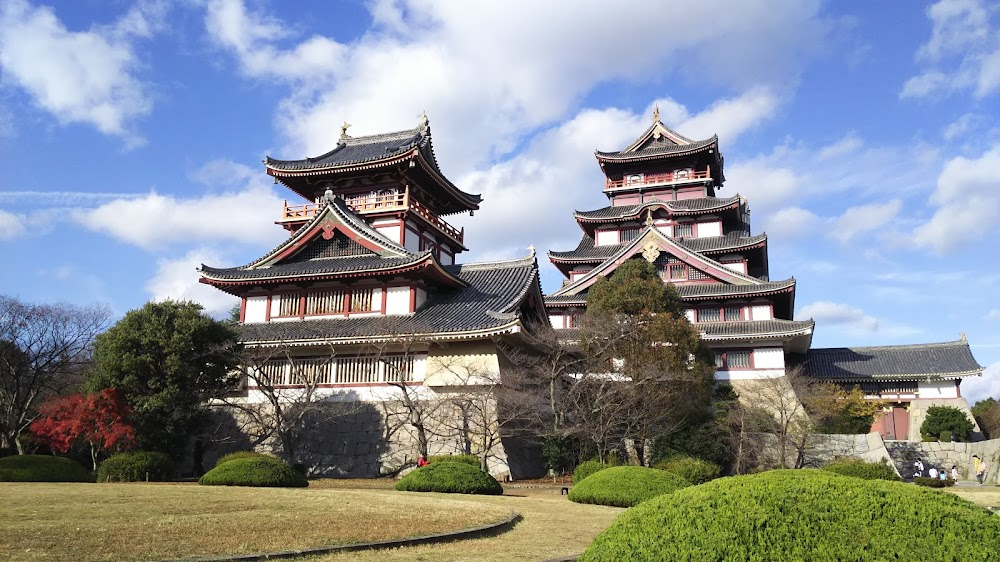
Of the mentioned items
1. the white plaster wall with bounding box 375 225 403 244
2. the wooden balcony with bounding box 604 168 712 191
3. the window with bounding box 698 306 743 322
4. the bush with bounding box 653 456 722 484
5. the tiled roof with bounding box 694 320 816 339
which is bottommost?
the bush with bounding box 653 456 722 484

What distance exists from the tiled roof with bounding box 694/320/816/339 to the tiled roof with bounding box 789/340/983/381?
354cm

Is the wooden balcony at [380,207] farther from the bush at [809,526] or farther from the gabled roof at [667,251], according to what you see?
the bush at [809,526]

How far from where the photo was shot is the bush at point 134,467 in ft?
66.5

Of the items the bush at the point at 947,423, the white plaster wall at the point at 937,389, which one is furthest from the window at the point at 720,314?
the white plaster wall at the point at 937,389

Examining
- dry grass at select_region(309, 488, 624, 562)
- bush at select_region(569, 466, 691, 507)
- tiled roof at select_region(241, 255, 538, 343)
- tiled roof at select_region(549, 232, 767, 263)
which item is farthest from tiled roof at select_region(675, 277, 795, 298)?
dry grass at select_region(309, 488, 624, 562)

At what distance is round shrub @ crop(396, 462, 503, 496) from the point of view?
17.8 meters

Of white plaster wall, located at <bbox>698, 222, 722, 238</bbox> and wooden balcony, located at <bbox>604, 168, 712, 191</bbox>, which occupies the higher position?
wooden balcony, located at <bbox>604, 168, 712, 191</bbox>

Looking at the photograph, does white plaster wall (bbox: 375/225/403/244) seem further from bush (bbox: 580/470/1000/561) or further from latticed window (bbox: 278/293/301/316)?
bush (bbox: 580/470/1000/561)

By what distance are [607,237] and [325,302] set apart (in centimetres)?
2522

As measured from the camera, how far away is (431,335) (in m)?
24.6

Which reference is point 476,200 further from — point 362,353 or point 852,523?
point 852,523

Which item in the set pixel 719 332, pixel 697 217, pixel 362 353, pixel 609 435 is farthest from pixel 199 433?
pixel 697 217

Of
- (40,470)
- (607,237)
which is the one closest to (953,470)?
(607,237)

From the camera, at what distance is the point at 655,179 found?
50562 millimetres
